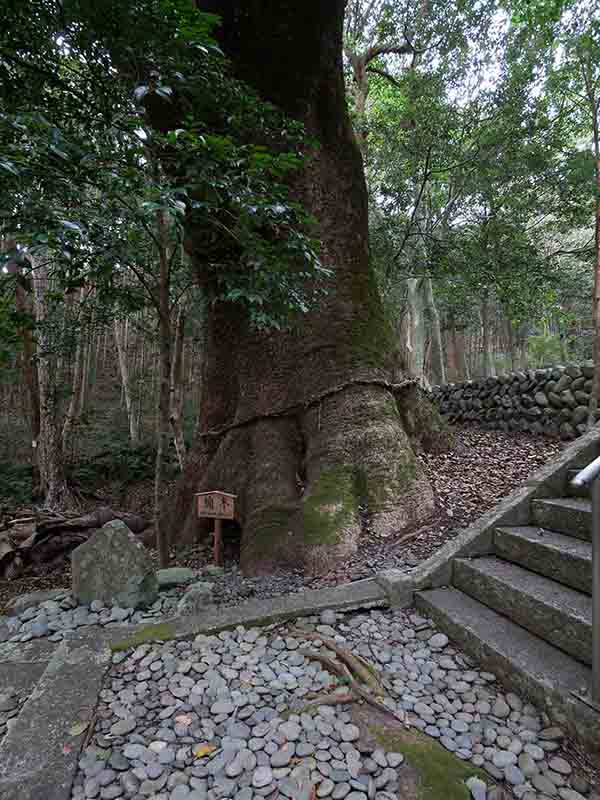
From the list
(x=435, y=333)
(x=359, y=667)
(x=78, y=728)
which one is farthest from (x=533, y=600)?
(x=435, y=333)

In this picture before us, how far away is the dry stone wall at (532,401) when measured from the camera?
529 centimetres

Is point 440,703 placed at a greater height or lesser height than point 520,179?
lesser

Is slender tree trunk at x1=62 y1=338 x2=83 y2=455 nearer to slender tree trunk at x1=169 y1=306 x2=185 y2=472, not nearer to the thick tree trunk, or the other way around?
slender tree trunk at x1=169 y1=306 x2=185 y2=472

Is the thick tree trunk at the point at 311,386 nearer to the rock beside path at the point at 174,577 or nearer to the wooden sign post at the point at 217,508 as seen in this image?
the wooden sign post at the point at 217,508

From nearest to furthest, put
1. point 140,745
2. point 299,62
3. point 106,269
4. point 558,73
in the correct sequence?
point 140,745, point 106,269, point 299,62, point 558,73

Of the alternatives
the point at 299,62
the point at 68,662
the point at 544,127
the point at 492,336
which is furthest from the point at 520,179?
the point at 492,336

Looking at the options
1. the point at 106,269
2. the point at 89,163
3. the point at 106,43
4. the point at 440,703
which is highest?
the point at 106,43

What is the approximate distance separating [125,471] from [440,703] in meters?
8.40

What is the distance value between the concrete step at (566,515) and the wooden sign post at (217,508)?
2.22 m

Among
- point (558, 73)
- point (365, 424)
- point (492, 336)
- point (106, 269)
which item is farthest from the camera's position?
point (492, 336)

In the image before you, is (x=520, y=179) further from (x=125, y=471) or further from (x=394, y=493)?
(x=125, y=471)

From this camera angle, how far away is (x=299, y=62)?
412 cm

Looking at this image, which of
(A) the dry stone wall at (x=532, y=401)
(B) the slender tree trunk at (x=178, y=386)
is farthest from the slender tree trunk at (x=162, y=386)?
(A) the dry stone wall at (x=532, y=401)

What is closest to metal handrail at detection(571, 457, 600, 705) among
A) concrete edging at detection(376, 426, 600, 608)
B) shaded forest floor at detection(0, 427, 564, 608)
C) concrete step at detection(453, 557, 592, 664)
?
concrete step at detection(453, 557, 592, 664)
